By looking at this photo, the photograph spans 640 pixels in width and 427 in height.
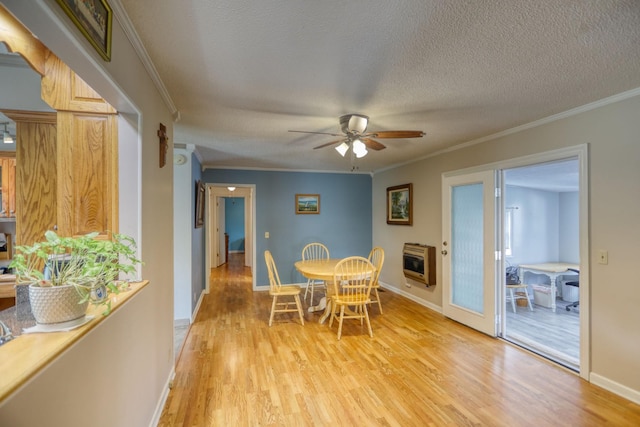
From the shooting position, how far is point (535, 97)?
7.68 ft

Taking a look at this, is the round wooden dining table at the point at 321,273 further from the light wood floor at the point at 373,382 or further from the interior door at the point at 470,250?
the interior door at the point at 470,250

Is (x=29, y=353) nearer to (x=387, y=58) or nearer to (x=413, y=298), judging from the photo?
(x=387, y=58)

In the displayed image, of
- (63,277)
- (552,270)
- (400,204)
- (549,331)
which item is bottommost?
(549,331)

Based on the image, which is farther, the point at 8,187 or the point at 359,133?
the point at 359,133

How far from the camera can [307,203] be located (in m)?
5.85

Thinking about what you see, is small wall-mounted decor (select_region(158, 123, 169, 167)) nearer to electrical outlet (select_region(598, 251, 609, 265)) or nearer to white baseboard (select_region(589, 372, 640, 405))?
electrical outlet (select_region(598, 251, 609, 265))

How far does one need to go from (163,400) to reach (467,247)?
358 centimetres

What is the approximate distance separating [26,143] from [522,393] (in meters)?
3.82

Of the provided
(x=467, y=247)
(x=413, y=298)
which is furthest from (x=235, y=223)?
(x=467, y=247)

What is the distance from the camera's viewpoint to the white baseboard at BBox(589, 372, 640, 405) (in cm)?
219

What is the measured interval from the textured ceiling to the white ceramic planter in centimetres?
123

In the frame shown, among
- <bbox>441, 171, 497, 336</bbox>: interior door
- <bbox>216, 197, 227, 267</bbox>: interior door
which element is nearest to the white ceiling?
<bbox>441, 171, 497, 336</bbox>: interior door

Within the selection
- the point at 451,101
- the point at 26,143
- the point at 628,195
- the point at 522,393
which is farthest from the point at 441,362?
the point at 26,143

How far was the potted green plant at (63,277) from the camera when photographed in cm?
98
